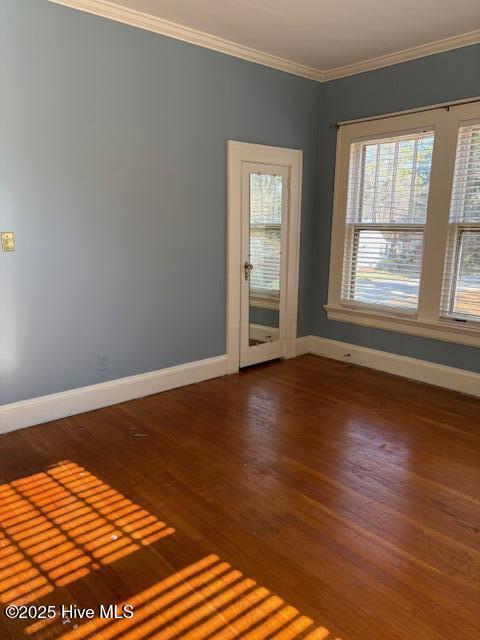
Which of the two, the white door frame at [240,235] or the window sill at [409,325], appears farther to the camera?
the white door frame at [240,235]

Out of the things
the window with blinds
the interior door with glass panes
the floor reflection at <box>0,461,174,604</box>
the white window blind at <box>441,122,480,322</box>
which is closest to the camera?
the floor reflection at <box>0,461,174,604</box>

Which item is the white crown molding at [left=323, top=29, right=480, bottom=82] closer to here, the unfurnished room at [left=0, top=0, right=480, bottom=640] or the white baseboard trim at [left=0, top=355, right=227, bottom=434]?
the unfurnished room at [left=0, top=0, right=480, bottom=640]

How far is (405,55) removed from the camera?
393 cm

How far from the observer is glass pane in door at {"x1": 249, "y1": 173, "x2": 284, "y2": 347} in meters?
4.32

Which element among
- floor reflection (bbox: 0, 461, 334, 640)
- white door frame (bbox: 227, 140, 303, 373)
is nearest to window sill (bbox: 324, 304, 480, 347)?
white door frame (bbox: 227, 140, 303, 373)

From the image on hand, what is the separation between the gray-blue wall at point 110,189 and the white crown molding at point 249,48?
6cm

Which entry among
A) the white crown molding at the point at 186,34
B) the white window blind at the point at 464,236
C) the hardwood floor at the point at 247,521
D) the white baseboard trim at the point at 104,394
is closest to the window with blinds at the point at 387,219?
the white window blind at the point at 464,236

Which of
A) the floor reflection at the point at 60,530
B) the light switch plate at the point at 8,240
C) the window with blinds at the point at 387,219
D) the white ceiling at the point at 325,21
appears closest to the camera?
the floor reflection at the point at 60,530

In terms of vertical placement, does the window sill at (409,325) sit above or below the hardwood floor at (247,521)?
above

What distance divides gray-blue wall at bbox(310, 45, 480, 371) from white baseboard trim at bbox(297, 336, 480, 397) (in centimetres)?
5

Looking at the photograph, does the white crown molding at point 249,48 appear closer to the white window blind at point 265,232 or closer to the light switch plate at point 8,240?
the white window blind at point 265,232

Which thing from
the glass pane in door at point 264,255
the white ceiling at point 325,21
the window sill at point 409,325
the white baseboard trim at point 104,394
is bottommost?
the white baseboard trim at point 104,394

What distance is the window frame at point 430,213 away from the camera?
3.79m

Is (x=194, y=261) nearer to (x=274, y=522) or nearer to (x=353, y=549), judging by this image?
(x=274, y=522)
